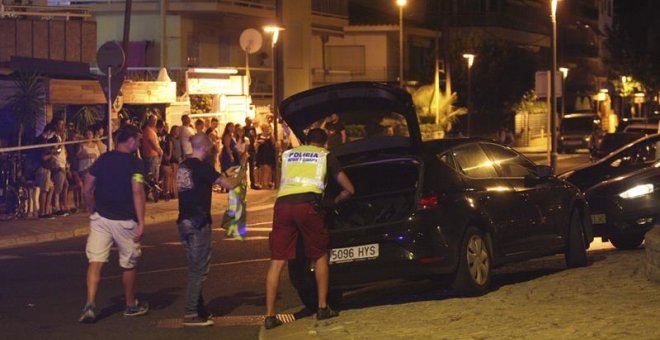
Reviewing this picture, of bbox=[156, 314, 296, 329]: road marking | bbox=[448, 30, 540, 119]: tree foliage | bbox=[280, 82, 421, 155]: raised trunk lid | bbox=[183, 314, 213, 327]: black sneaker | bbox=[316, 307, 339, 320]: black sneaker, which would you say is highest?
bbox=[448, 30, 540, 119]: tree foliage

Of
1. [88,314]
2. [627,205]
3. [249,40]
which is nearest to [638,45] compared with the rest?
[249,40]

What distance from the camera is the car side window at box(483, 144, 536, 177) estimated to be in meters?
12.6

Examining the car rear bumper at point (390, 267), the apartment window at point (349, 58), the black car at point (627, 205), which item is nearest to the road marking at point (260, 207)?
the black car at point (627, 205)

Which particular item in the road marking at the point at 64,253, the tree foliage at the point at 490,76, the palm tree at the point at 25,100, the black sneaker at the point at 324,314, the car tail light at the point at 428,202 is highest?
the tree foliage at the point at 490,76


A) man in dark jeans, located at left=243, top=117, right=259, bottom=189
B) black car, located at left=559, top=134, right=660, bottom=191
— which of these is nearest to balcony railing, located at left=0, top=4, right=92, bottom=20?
man in dark jeans, located at left=243, top=117, right=259, bottom=189

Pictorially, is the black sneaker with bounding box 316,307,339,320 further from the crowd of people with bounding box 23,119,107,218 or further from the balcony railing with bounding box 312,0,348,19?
the balcony railing with bounding box 312,0,348,19

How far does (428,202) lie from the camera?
1103 cm

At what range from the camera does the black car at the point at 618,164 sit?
58.8ft

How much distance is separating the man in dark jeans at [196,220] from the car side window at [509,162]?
3.26 meters

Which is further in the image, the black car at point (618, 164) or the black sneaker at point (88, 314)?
the black car at point (618, 164)

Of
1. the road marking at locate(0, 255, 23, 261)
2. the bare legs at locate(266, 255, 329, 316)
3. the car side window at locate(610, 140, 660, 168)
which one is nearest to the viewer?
the bare legs at locate(266, 255, 329, 316)

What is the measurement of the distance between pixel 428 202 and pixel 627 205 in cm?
547

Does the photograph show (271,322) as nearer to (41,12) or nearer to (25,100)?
(25,100)

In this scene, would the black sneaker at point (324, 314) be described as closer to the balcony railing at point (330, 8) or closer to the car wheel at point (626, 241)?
the car wheel at point (626, 241)
